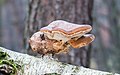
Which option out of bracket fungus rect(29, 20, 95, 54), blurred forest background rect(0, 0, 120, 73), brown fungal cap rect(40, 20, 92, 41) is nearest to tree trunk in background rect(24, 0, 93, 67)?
bracket fungus rect(29, 20, 95, 54)

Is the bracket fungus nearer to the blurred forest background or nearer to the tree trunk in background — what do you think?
the tree trunk in background

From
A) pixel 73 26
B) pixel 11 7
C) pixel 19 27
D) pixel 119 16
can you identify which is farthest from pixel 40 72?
pixel 11 7

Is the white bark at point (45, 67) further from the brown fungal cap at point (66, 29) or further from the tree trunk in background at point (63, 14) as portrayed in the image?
the tree trunk in background at point (63, 14)

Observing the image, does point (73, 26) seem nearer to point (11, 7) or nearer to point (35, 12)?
point (35, 12)

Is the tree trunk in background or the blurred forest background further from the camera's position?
the blurred forest background

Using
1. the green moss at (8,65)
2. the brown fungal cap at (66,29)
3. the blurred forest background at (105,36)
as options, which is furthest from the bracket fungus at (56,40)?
the blurred forest background at (105,36)

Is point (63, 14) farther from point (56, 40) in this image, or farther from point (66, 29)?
point (66, 29)

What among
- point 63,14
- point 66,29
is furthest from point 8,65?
point 63,14
